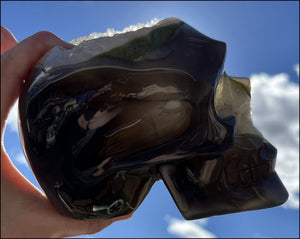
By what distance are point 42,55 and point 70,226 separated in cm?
39

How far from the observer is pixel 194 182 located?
0.95m

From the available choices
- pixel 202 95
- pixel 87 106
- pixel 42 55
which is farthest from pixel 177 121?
pixel 42 55

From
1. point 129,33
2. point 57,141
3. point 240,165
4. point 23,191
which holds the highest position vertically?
point 129,33

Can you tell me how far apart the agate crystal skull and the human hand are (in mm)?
30

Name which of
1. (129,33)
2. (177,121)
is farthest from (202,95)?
(129,33)

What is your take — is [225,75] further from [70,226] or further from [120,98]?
[70,226]

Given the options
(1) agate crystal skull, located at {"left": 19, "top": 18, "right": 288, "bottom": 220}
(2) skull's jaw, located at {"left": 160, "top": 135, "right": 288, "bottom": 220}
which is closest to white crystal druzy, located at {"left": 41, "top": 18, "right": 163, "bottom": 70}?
(1) agate crystal skull, located at {"left": 19, "top": 18, "right": 288, "bottom": 220}

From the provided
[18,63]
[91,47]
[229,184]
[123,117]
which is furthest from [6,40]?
[229,184]

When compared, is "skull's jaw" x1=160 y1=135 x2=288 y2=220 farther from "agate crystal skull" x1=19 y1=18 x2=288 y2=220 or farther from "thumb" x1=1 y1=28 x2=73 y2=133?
"thumb" x1=1 y1=28 x2=73 y2=133

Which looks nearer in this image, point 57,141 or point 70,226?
point 57,141

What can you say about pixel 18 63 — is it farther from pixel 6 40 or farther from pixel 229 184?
pixel 229 184

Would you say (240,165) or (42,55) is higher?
(42,55)

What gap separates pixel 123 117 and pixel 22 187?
0.96ft

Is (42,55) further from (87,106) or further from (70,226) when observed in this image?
(70,226)
